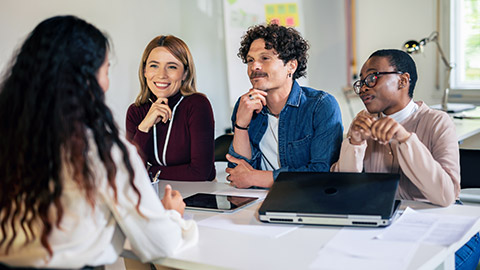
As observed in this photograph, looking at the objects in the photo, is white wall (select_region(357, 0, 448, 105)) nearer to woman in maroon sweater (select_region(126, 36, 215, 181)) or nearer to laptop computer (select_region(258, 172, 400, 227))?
woman in maroon sweater (select_region(126, 36, 215, 181))

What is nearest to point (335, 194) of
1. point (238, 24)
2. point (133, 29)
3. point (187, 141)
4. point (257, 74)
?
point (257, 74)

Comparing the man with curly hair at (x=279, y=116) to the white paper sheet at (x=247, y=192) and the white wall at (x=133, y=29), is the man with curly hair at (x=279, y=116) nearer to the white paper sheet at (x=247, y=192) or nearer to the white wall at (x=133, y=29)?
the white paper sheet at (x=247, y=192)

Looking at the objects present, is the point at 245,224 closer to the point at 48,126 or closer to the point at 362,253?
the point at 362,253

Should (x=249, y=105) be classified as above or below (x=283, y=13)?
below

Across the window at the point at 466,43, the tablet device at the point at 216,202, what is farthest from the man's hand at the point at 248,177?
the window at the point at 466,43

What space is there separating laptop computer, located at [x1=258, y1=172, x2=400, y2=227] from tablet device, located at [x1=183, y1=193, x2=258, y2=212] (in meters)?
0.16

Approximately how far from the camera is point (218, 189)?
2031 millimetres

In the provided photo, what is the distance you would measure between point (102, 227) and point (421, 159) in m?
0.96

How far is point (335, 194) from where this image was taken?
153 cm

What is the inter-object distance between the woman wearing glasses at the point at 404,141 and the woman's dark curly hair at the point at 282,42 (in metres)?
0.43

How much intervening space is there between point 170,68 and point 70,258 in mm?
1509

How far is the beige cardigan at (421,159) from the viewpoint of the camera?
161cm

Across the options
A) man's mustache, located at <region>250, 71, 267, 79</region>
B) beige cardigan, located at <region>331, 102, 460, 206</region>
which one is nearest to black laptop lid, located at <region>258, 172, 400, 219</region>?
beige cardigan, located at <region>331, 102, 460, 206</region>

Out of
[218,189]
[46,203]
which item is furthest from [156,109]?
[46,203]
